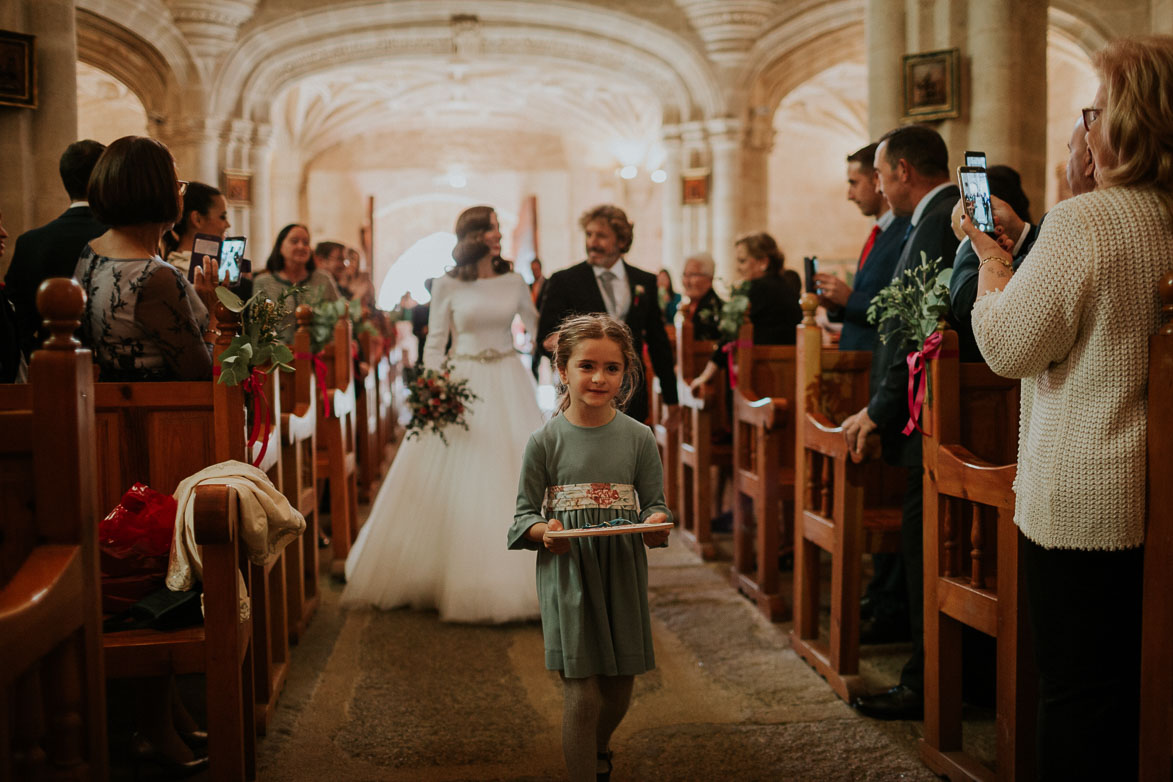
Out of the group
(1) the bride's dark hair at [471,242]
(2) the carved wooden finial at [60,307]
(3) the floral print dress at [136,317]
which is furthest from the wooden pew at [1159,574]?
(1) the bride's dark hair at [471,242]

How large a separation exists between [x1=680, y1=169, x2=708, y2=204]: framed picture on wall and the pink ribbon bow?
8464 mm

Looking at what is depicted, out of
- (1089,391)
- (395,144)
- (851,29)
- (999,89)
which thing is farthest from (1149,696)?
(395,144)

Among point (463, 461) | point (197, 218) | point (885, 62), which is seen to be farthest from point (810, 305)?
point (885, 62)

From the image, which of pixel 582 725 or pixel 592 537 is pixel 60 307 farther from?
pixel 582 725

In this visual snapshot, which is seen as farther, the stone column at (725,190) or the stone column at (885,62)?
the stone column at (725,190)

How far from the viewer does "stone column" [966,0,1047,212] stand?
19.0 ft

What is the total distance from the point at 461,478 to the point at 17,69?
10.0 feet

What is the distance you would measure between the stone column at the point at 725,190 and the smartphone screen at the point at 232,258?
31.8 ft

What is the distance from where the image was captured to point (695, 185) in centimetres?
1252

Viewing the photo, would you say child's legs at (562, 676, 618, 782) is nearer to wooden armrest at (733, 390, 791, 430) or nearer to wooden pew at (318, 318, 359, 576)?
wooden armrest at (733, 390, 791, 430)

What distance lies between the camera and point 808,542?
3635mm

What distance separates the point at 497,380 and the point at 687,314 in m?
1.55

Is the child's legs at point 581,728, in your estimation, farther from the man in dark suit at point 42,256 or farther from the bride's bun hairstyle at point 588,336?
the man in dark suit at point 42,256

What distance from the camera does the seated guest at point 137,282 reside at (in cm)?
255
